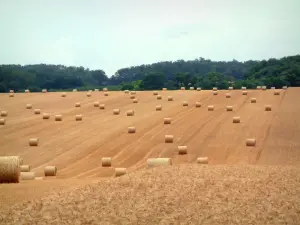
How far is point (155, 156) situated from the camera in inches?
989

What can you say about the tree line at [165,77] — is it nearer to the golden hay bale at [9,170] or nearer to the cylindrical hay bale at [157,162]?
the cylindrical hay bale at [157,162]

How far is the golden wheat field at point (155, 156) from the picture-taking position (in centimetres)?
1188

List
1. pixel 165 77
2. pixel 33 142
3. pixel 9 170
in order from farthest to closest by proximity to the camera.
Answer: pixel 165 77, pixel 33 142, pixel 9 170

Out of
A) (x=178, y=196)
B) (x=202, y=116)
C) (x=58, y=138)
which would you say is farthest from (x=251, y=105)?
(x=178, y=196)

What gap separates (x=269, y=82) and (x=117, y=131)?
4739cm

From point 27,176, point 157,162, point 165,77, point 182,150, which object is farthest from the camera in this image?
point 165,77

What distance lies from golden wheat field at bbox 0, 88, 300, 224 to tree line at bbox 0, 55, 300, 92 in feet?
92.3

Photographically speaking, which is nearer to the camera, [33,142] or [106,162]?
[106,162]

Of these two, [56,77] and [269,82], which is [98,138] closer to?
[269,82]

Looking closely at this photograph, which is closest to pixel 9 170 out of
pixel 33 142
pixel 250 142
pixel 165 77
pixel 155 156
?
pixel 155 156

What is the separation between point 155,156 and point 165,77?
64336 millimetres

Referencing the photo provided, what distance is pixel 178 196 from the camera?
12.9 meters

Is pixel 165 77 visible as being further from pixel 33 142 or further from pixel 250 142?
pixel 250 142

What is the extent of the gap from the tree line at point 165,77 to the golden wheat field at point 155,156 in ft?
92.3
